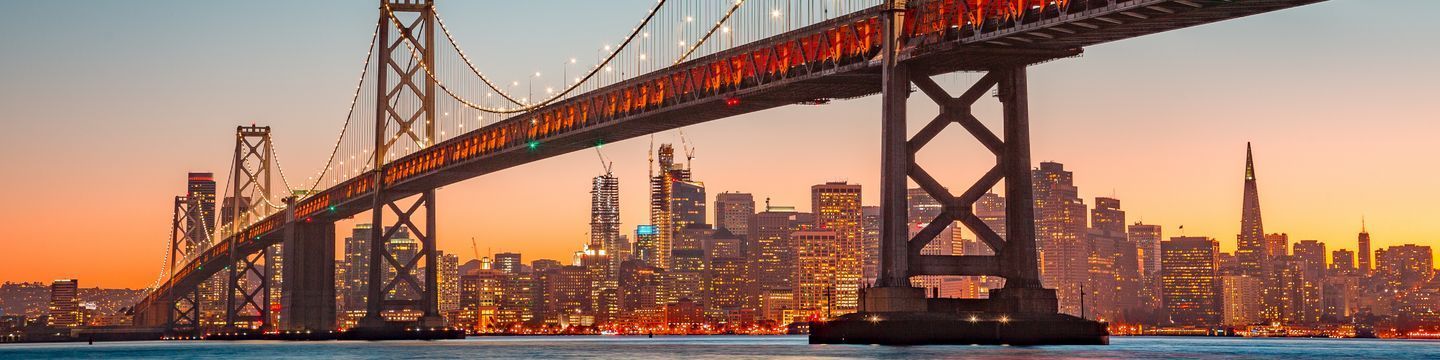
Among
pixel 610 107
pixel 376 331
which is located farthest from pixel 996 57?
pixel 376 331

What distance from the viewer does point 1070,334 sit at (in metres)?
55.1

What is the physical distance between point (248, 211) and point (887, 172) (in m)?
106

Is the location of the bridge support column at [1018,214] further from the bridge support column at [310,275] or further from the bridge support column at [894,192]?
the bridge support column at [310,275]

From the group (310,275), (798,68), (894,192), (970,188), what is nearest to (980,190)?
(970,188)

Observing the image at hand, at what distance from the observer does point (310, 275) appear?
11875 centimetres

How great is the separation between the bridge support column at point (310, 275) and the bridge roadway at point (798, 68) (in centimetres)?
2346

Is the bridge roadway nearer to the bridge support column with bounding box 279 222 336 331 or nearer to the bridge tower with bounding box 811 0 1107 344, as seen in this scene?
the bridge tower with bounding box 811 0 1107 344

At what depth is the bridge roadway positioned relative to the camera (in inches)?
1813

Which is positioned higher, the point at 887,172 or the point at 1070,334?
the point at 887,172

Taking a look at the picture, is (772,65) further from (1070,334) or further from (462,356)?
(462,356)

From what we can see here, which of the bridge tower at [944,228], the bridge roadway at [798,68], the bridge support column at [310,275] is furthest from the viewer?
the bridge support column at [310,275]

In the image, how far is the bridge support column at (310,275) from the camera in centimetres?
11762

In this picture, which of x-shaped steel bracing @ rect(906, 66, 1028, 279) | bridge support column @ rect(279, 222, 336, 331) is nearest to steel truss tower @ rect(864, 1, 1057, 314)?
x-shaped steel bracing @ rect(906, 66, 1028, 279)

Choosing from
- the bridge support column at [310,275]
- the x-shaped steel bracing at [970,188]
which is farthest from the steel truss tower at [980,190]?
the bridge support column at [310,275]
